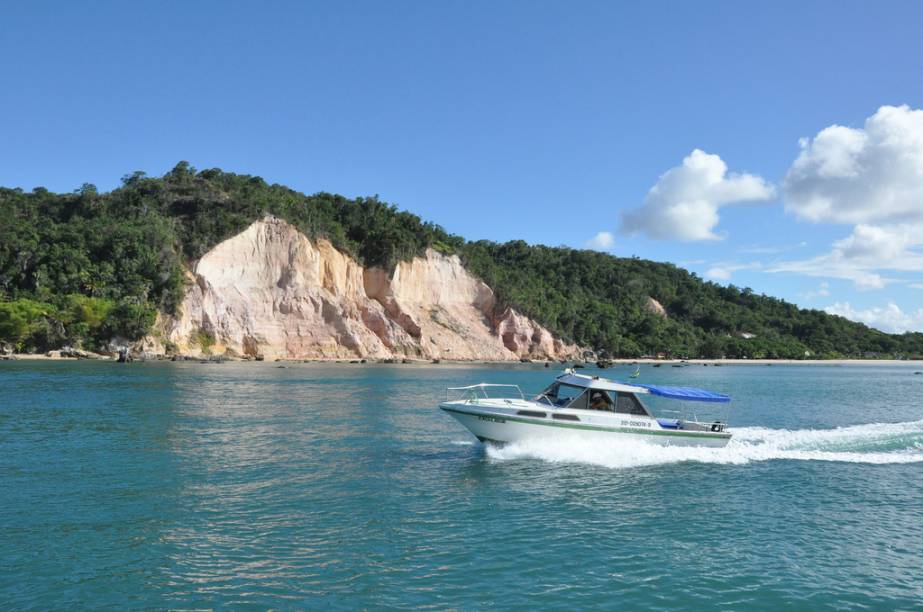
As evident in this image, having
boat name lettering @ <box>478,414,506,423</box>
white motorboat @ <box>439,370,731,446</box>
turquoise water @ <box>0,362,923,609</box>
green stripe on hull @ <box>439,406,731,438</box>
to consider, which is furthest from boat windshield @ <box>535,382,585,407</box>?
boat name lettering @ <box>478,414,506,423</box>

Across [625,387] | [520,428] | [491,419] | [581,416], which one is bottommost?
[520,428]

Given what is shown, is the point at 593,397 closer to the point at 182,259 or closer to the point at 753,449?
the point at 753,449

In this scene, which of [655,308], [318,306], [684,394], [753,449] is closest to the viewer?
[684,394]

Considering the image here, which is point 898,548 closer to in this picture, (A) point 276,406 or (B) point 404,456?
(B) point 404,456

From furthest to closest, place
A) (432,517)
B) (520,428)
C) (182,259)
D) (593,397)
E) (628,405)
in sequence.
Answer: (182,259) → (628,405) → (593,397) → (520,428) → (432,517)

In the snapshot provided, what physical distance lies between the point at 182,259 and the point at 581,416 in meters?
64.6

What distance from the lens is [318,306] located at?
8056cm

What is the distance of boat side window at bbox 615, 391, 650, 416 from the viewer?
21.3 metres

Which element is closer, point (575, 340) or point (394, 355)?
point (394, 355)

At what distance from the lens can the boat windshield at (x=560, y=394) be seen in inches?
824

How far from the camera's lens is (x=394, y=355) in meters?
86.5

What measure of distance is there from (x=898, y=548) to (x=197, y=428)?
21.5 m

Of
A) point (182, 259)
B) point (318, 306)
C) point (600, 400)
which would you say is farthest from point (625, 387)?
point (182, 259)

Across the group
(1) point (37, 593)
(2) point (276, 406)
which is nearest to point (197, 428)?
(2) point (276, 406)
